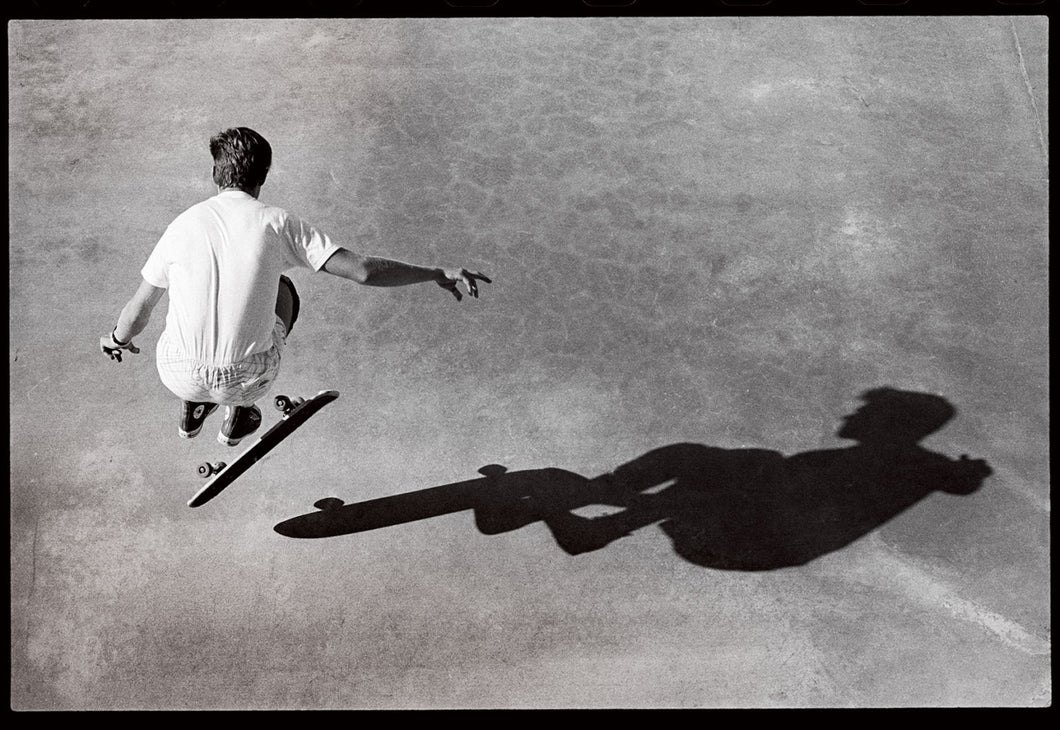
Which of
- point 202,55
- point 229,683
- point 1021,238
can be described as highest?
point 202,55

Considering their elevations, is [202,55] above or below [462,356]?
above

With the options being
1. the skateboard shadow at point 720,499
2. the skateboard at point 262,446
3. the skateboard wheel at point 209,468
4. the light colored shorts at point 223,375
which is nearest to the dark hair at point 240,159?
the light colored shorts at point 223,375

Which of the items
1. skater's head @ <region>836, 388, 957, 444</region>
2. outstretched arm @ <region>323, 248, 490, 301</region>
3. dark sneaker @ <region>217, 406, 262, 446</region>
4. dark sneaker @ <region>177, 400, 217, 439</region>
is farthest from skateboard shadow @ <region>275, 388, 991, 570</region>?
outstretched arm @ <region>323, 248, 490, 301</region>

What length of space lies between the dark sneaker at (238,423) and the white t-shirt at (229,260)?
797mm

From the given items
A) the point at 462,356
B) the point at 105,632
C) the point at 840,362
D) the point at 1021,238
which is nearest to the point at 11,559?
the point at 105,632

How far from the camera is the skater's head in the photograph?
539cm

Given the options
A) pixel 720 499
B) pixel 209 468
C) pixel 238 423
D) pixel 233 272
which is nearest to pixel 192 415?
pixel 238 423

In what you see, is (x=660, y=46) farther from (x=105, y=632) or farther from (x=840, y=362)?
(x=105, y=632)

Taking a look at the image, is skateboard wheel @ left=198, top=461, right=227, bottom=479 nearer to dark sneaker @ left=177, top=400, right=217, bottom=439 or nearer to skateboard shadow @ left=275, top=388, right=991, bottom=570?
dark sneaker @ left=177, top=400, right=217, bottom=439

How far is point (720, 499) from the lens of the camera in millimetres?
5238

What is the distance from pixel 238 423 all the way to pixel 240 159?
145cm

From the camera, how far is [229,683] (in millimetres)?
4930

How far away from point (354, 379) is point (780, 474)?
2548 mm

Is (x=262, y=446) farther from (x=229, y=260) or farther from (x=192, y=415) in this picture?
(x=229, y=260)
